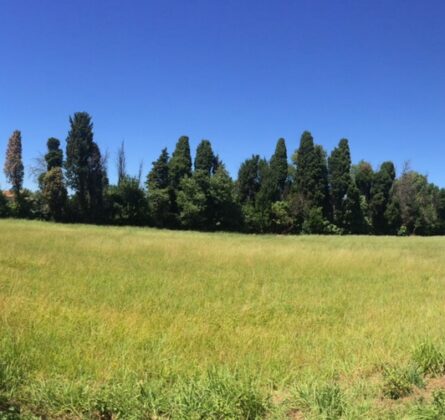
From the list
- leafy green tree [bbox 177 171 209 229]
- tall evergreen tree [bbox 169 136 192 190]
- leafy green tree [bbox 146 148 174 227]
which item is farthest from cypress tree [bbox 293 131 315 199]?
leafy green tree [bbox 146 148 174 227]

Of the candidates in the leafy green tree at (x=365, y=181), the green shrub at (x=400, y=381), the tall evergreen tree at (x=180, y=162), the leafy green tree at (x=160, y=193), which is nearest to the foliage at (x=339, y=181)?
the leafy green tree at (x=365, y=181)

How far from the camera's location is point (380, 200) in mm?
61688

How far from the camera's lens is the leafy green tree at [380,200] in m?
61.8

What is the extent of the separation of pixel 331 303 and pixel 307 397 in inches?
226

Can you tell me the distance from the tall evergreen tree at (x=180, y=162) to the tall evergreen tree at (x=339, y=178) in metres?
18.0

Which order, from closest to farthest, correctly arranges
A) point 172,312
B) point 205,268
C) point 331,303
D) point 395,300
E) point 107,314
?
1. point 107,314
2. point 172,312
3. point 331,303
4. point 395,300
5. point 205,268

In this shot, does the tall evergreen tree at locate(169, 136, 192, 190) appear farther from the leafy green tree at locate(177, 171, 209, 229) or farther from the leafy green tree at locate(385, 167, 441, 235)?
the leafy green tree at locate(385, 167, 441, 235)

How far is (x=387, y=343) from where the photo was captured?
678 centimetres

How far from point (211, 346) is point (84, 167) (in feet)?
156

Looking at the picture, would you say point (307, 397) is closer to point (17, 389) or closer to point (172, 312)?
point (17, 389)

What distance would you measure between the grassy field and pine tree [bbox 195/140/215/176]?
138 feet

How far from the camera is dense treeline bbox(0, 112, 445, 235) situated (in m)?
49.3

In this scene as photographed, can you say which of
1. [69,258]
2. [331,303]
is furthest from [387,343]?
[69,258]

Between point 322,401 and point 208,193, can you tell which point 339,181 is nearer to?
point 208,193
